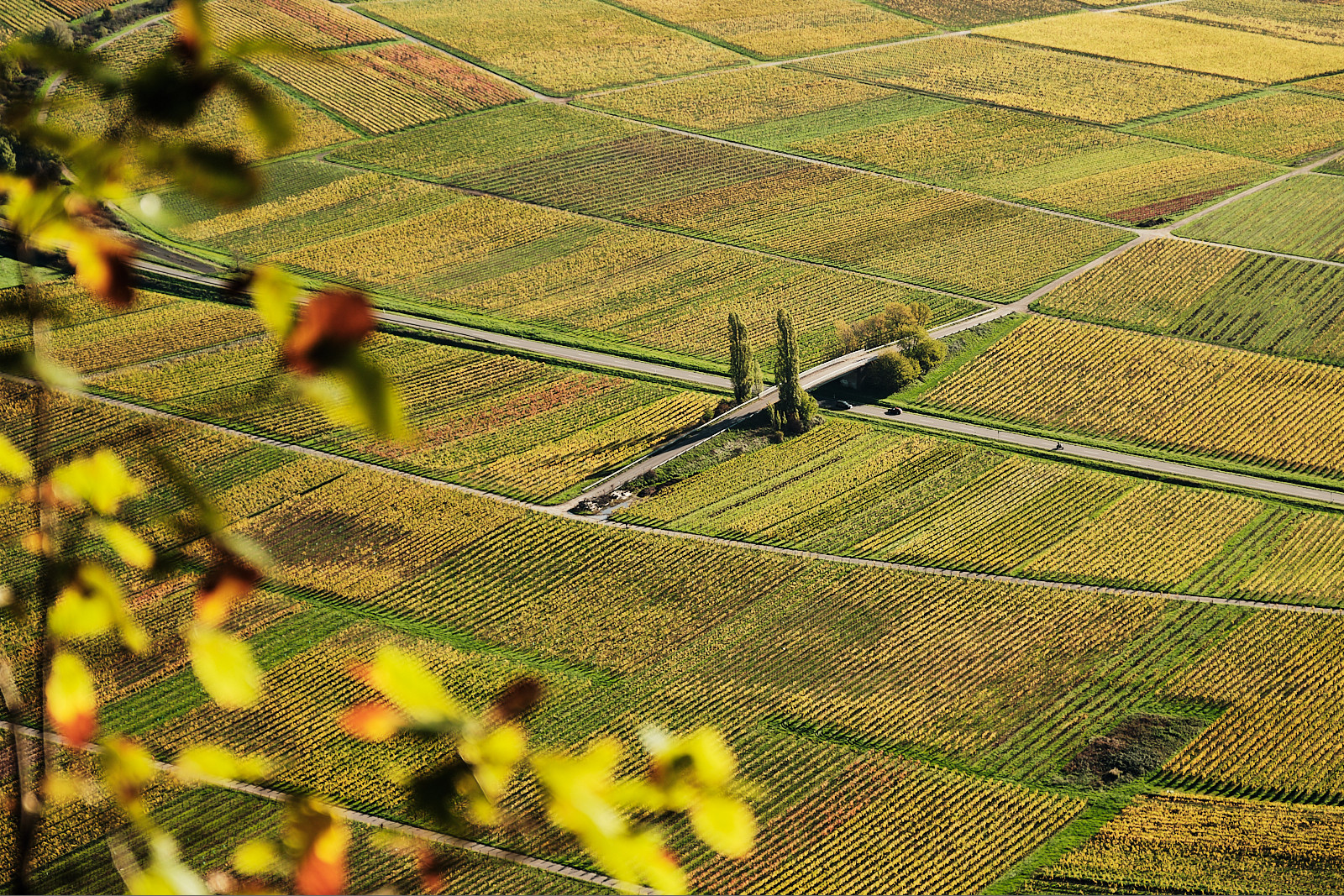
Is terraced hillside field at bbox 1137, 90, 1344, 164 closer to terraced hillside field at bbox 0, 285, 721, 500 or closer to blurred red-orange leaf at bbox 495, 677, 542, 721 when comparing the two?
terraced hillside field at bbox 0, 285, 721, 500

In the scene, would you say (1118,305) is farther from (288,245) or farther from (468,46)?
(468,46)

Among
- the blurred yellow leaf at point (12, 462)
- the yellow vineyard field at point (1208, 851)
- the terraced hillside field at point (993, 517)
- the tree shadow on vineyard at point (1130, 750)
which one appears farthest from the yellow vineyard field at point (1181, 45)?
the blurred yellow leaf at point (12, 462)

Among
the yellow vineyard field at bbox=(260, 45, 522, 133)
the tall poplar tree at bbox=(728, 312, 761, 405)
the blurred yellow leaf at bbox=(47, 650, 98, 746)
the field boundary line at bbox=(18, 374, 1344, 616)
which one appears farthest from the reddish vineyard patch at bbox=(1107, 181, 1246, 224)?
the blurred yellow leaf at bbox=(47, 650, 98, 746)

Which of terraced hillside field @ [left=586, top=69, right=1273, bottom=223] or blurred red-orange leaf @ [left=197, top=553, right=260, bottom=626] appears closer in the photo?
blurred red-orange leaf @ [left=197, top=553, right=260, bottom=626]

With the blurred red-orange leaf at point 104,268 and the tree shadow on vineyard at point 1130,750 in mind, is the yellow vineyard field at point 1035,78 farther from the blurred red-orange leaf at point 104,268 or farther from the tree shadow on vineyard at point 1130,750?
the blurred red-orange leaf at point 104,268

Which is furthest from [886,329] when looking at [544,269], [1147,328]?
[544,269]

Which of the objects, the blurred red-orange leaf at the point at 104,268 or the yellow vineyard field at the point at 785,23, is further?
the yellow vineyard field at the point at 785,23

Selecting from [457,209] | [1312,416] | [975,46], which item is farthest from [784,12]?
[1312,416]
